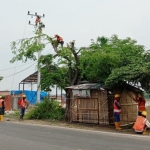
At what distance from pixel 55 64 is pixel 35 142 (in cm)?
1104

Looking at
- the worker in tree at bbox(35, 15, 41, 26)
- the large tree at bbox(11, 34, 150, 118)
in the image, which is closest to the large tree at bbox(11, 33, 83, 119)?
the large tree at bbox(11, 34, 150, 118)

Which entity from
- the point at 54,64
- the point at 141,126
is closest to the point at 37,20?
the point at 54,64

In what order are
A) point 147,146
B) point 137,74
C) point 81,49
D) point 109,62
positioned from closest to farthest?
point 147,146, point 137,74, point 109,62, point 81,49

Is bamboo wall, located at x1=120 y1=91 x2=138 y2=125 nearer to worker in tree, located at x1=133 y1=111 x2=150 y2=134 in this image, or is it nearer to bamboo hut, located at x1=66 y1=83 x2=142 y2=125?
bamboo hut, located at x1=66 y1=83 x2=142 y2=125

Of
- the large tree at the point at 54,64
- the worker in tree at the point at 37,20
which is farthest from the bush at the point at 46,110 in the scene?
the worker in tree at the point at 37,20

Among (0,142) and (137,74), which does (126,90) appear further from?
(0,142)

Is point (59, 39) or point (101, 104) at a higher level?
point (59, 39)

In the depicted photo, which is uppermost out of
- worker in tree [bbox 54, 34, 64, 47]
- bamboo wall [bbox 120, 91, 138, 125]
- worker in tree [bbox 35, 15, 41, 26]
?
worker in tree [bbox 35, 15, 41, 26]

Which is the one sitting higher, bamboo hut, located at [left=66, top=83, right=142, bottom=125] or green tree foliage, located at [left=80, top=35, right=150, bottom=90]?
green tree foliage, located at [left=80, top=35, right=150, bottom=90]

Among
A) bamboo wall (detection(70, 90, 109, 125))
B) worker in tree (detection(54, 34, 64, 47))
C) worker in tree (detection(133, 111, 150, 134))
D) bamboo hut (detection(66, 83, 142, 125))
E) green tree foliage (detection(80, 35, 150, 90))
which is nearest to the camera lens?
worker in tree (detection(133, 111, 150, 134))

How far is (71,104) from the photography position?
61.0 feet

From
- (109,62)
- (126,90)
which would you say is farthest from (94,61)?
(126,90)

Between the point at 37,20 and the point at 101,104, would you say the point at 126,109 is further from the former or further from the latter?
the point at 37,20

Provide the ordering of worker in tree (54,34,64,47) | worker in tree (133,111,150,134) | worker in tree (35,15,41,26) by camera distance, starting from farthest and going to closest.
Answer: worker in tree (35,15,41,26), worker in tree (54,34,64,47), worker in tree (133,111,150,134)
